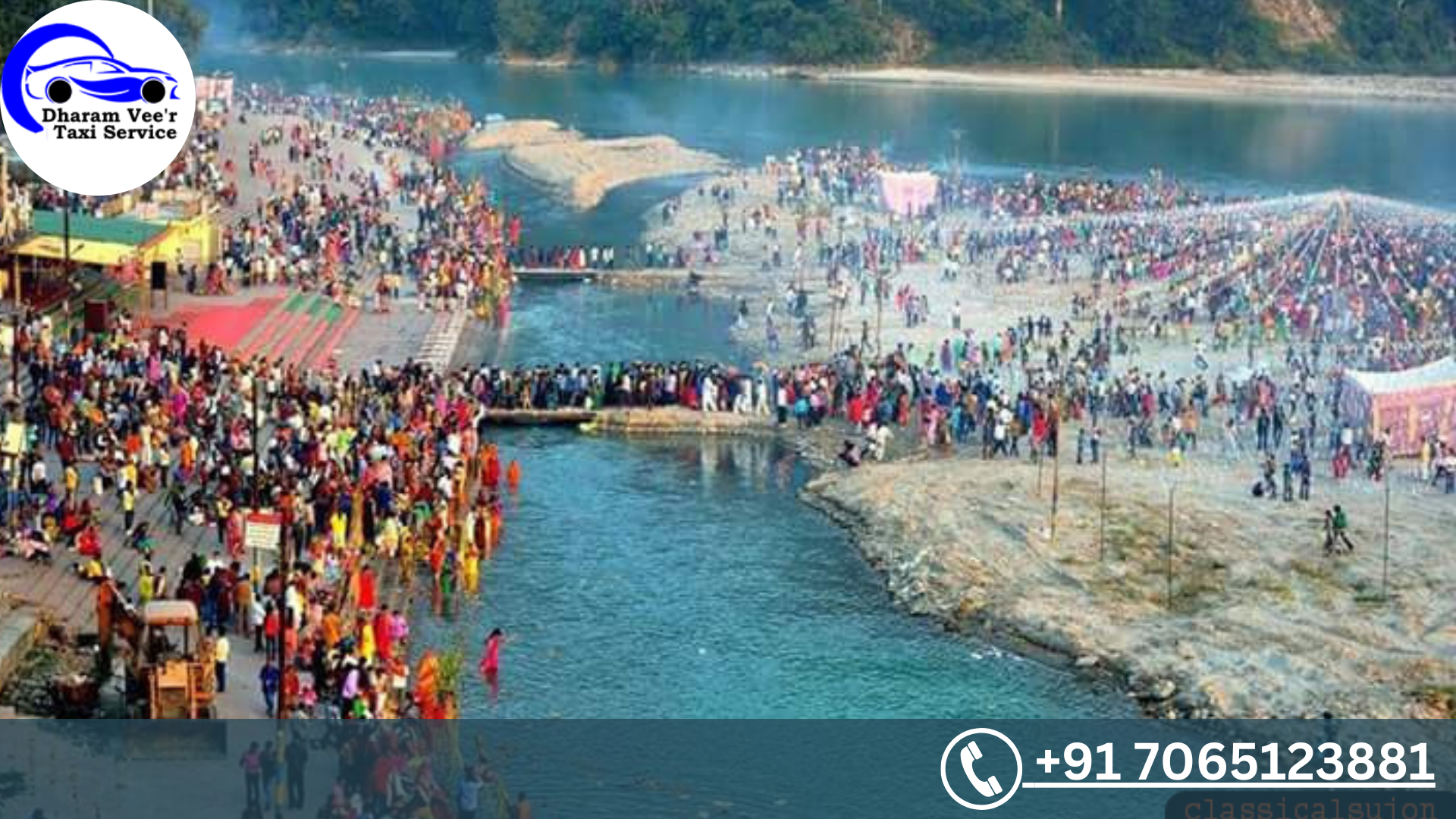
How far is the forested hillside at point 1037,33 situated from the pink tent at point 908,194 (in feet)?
258

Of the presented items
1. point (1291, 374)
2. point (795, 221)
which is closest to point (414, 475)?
point (1291, 374)

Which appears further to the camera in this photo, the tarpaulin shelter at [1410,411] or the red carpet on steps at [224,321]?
the red carpet on steps at [224,321]

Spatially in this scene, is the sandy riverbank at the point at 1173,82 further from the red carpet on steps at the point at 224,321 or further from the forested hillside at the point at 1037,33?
the red carpet on steps at the point at 224,321

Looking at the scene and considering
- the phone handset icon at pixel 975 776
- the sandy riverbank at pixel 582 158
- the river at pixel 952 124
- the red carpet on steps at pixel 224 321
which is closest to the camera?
the phone handset icon at pixel 975 776

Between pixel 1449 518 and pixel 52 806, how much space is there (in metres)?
26.8

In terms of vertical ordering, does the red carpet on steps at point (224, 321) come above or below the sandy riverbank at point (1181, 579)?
above

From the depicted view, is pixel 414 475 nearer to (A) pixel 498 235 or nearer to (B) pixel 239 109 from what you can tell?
(A) pixel 498 235

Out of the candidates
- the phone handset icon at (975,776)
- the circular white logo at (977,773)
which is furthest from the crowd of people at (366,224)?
the phone handset icon at (975,776)

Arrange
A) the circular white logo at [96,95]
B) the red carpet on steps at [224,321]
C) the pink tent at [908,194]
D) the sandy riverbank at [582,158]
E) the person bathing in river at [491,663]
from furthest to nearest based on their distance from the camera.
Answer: the sandy riverbank at [582,158] < the pink tent at [908,194] < the red carpet on steps at [224,321] < the circular white logo at [96,95] < the person bathing in river at [491,663]

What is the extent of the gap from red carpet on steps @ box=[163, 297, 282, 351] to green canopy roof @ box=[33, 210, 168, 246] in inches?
91.8

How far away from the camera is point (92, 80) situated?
4222 centimetres

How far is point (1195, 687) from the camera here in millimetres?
34125

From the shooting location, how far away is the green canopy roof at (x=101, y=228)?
182ft

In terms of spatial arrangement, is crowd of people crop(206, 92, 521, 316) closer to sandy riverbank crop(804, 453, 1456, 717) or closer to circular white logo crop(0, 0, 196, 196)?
circular white logo crop(0, 0, 196, 196)
